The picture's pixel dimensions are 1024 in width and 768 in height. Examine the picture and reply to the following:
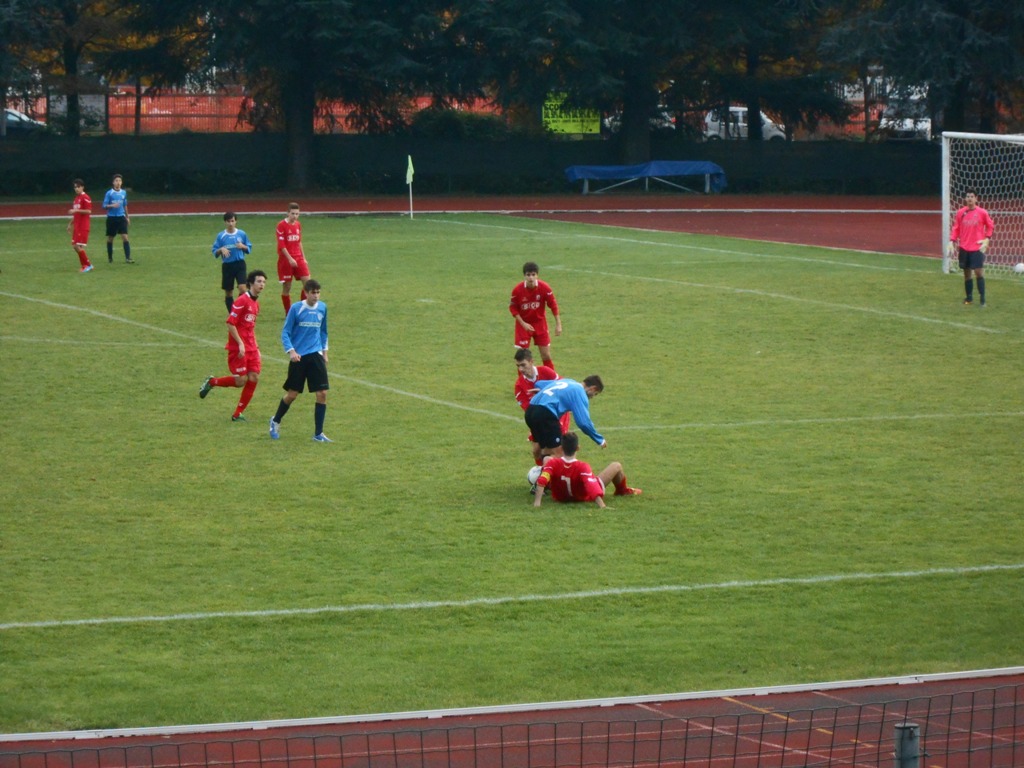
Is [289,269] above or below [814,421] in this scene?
above

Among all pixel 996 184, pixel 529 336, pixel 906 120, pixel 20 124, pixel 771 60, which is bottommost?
pixel 529 336

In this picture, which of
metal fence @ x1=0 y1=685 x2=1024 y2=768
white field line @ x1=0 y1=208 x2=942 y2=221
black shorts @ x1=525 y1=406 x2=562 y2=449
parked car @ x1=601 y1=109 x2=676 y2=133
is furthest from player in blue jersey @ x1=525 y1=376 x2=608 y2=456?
parked car @ x1=601 y1=109 x2=676 y2=133

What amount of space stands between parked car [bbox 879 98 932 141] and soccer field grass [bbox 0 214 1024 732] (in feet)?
104

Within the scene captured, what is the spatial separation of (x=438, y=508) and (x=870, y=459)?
494 cm

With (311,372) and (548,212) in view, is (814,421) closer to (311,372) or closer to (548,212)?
(311,372)

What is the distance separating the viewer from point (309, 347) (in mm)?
16656

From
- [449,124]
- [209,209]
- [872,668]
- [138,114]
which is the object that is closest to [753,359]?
[872,668]

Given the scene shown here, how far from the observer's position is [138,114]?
63625mm

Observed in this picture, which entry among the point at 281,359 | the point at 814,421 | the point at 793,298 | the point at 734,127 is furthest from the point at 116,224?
the point at 734,127

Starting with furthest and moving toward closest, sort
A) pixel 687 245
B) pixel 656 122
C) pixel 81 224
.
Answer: pixel 656 122, pixel 687 245, pixel 81 224

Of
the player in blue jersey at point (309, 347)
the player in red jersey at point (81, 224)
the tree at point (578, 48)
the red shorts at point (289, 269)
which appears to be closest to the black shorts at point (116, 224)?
the player in red jersey at point (81, 224)

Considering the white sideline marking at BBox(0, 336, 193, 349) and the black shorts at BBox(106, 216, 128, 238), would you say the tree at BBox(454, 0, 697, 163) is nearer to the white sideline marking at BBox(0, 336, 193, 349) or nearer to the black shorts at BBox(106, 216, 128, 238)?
the black shorts at BBox(106, 216, 128, 238)

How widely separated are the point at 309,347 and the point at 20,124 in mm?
52054

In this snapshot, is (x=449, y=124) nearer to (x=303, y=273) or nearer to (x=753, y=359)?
(x=303, y=273)
